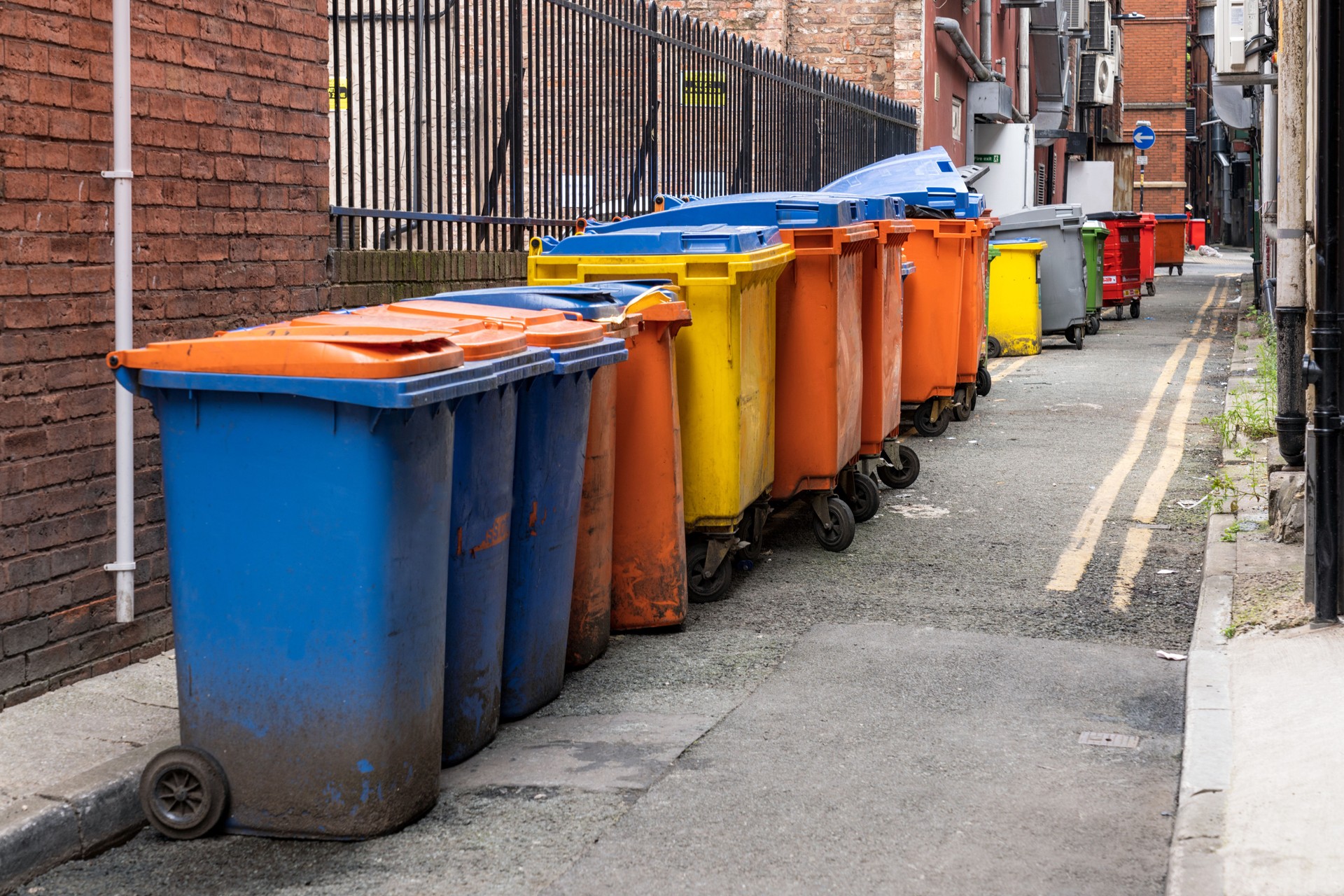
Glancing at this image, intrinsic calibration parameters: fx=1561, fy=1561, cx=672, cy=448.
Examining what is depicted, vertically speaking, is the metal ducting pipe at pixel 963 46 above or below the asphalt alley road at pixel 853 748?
above

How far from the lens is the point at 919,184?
41.0 feet

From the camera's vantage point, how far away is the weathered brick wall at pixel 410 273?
22.0ft

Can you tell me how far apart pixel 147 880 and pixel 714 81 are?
10020 millimetres

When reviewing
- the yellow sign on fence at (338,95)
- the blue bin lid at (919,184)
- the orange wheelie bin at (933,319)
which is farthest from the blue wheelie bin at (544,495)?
the blue bin lid at (919,184)

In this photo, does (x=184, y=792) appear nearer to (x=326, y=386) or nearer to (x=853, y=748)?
(x=326, y=386)

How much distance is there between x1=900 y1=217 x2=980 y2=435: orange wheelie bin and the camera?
35.9 feet

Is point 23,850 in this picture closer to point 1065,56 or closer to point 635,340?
point 635,340

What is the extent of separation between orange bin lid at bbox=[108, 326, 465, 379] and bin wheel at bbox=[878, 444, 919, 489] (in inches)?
223

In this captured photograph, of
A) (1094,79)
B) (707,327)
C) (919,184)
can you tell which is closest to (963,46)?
(919,184)

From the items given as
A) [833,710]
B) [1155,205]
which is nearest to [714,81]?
[833,710]

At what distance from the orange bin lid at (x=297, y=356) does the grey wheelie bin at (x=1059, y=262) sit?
1409cm

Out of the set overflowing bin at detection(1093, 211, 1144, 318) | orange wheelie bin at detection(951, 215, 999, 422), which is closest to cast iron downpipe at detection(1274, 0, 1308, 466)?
orange wheelie bin at detection(951, 215, 999, 422)

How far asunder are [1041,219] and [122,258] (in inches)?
539

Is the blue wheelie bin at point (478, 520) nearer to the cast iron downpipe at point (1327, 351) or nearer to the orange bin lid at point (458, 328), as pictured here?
the orange bin lid at point (458, 328)
